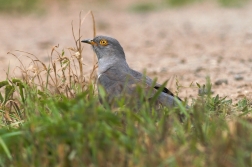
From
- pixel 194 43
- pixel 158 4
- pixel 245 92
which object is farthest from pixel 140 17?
pixel 245 92

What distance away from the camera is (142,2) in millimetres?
16641

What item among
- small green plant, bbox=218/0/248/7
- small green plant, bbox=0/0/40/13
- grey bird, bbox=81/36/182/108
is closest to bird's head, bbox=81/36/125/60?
grey bird, bbox=81/36/182/108

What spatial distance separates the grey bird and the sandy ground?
0.74m

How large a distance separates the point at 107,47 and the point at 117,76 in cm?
72

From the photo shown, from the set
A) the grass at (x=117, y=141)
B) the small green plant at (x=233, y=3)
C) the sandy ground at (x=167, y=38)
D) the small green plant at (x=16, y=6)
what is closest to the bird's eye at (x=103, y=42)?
the sandy ground at (x=167, y=38)

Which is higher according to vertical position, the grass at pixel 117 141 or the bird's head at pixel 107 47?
the bird's head at pixel 107 47

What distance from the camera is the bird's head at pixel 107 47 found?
599 cm

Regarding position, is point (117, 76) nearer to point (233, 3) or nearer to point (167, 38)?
point (167, 38)

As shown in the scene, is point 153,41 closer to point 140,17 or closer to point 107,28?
point 107,28

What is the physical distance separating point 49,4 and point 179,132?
1291cm

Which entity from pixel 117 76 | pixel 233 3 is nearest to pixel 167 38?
pixel 233 3

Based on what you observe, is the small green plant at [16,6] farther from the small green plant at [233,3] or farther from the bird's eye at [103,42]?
the bird's eye at [103,42]

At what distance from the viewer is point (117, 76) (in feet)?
17.8

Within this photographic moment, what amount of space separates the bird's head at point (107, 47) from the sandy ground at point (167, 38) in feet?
2.31
